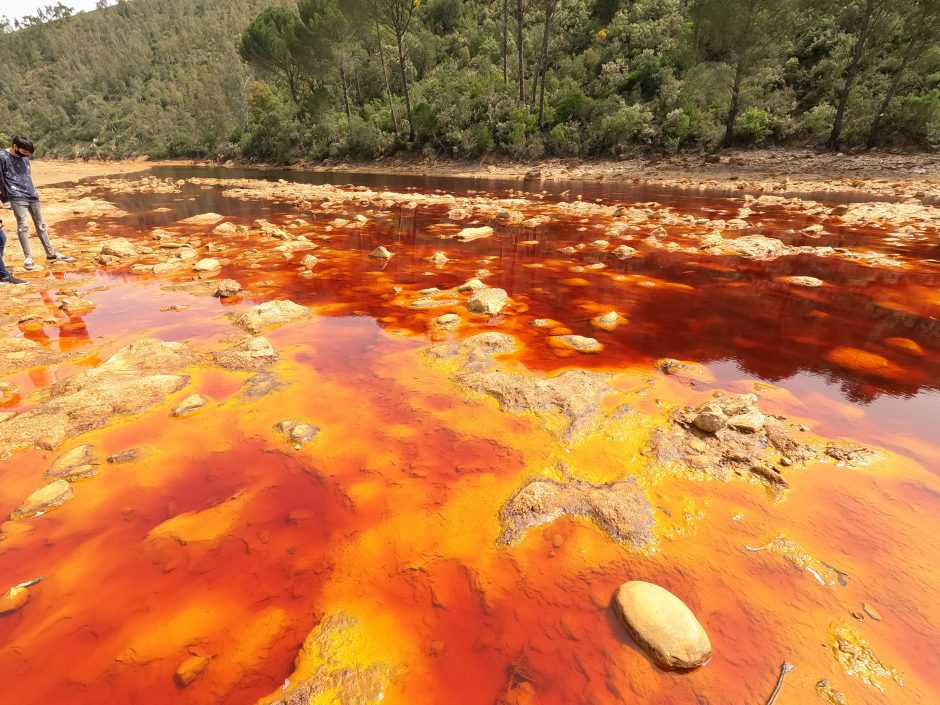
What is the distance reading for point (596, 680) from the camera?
1.65 meters

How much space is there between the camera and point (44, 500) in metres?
2.47

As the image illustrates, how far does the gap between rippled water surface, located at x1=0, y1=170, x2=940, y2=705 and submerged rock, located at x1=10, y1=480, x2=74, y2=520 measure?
0.28 ft

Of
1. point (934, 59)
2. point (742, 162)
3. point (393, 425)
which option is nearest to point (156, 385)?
point (393, 425)

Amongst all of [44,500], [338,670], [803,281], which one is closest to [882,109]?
[803,281]

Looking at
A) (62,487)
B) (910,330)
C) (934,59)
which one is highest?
(934,59)

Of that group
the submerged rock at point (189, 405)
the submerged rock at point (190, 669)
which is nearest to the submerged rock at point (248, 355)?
the submerged rock at point (189, 405)

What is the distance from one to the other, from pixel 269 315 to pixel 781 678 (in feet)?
17.3

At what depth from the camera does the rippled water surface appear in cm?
171

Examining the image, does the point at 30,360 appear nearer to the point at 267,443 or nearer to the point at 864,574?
the point at 267,443

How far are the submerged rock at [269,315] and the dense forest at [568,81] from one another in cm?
2621

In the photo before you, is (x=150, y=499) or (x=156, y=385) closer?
(x=150, y=499)

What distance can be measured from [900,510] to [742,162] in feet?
83.8

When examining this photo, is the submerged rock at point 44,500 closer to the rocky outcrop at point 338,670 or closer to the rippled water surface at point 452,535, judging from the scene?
the rippled water surface at point 452,535

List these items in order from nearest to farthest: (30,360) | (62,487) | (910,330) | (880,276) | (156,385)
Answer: (62,487), (156,385), (30,360), (910,330), (880,276)
